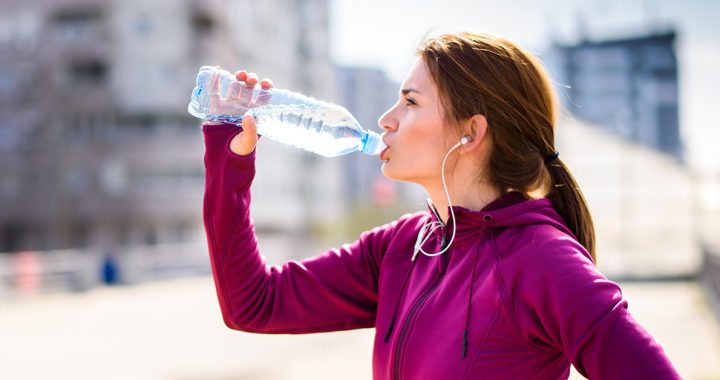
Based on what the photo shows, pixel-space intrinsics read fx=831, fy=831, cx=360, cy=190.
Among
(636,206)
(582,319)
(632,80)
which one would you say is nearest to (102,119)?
(636,206)

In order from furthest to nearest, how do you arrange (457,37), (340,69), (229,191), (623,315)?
(340,69)
(229,191)
(457,37)
(623,315)

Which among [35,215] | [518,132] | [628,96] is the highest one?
[518,132]

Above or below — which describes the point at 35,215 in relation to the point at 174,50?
below

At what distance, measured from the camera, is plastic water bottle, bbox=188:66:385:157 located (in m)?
2.42

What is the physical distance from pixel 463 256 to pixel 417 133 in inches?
13.0

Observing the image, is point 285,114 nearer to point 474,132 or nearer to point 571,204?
point 474,132

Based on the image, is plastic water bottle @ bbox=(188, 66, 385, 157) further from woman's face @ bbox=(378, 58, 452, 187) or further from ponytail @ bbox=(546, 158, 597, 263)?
ponytail @ bbox=(546, 158, 597, 263)

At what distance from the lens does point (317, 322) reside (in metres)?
2.34

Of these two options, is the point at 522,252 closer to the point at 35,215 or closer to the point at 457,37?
the point at 457,37

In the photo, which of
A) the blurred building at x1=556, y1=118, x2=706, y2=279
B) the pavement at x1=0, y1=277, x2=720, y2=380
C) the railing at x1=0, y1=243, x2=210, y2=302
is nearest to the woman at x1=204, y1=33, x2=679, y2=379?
the pavement at x1=0, y1=277, x2=720, y2=380

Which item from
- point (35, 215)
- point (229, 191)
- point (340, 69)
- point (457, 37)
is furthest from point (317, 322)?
point (340, 69)

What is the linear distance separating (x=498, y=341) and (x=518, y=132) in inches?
21.4

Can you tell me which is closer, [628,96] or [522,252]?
[522,252]

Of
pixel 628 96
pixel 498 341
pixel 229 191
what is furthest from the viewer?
pixel 628 96
